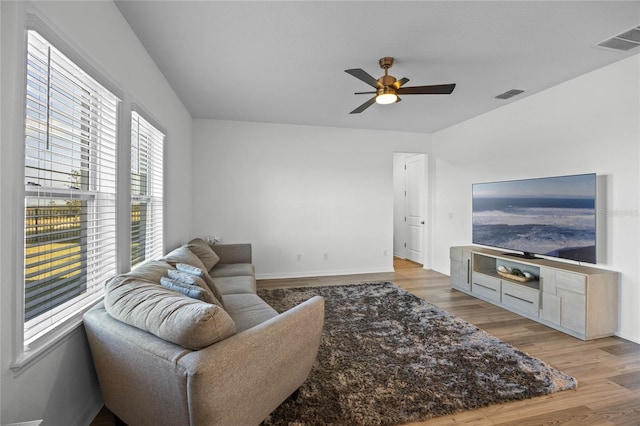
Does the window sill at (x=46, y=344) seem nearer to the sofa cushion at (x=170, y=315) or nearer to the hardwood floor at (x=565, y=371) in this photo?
→ the sofa cushion at (x=170, y=315)

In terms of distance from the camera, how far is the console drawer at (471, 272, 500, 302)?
3.72 m

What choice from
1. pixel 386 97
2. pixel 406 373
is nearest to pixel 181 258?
pixel 406 373

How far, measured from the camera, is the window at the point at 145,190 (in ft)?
8.67

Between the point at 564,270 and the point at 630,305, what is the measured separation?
60 centimetres

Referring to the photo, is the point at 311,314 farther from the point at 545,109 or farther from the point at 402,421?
the point at 545,109

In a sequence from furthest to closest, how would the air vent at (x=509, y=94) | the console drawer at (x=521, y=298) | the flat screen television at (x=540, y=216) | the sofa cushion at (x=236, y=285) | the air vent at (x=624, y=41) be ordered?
the air vent at (x=509, y=94) → the console drawer at (x=521, y=298) → the flat screen television at (x=540, y=216) → the sofa cushion at (x=236, y=285) → the air vent at (x=624, y=41)

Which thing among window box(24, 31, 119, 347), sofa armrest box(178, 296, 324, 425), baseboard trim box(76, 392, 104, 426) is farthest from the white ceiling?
baseboard trim box(76, 392, 104, 426)

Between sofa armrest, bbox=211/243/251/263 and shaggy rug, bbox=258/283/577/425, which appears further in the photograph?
sofa armrest, bbox=211/243/251/263

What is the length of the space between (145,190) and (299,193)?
2.67m

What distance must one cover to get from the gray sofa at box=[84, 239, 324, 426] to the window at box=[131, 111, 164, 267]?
1.08 meters

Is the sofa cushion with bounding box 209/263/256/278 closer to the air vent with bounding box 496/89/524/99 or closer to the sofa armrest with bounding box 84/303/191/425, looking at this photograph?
the sofa armrest with bounding box 84/303/191/425

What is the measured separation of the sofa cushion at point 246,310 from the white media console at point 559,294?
9.43ft

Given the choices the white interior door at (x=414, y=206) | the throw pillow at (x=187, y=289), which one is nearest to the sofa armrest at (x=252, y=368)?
the throw pillow at (x=187, y=289)

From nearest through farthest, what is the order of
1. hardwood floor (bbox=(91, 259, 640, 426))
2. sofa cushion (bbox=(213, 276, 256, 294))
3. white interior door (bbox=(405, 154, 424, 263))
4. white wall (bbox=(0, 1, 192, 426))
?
1. white wall (bbox=(0, 1, 192, 426))
2. hardwood floor (bbox=(91, 259, 640, 426))
3. sofa cushion (bbox=(213, 276, 256, 294))
4. white interior door (bbox=(405, 154, 424, 263))
